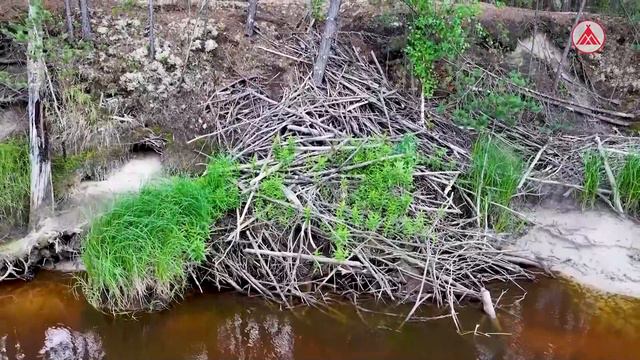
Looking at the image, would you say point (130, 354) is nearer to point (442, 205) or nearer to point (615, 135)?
point (442, 205)

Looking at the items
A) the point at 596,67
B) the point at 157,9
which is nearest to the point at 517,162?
the point at 596,67

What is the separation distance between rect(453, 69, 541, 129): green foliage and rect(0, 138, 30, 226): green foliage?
4670mm

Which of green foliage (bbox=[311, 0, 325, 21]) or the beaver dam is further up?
green foliage (bbox=[311, 0, 325, 21])

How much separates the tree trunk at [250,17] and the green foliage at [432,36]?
1864 millimetres

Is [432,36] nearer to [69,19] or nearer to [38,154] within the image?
[69,19]

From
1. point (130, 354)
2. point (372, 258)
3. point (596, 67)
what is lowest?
point (130, 354)

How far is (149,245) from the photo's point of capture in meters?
5.16

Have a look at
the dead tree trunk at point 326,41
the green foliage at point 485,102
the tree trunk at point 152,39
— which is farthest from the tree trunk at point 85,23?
the green foliage at point 485,102

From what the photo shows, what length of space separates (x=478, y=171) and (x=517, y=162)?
0.48 m

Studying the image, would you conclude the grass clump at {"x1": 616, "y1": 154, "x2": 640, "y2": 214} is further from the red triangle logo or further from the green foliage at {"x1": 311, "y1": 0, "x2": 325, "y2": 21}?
the green foliage at {"x1": 311, "y1": 0, "x2": 325, "y2": 21}

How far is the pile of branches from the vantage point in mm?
5523

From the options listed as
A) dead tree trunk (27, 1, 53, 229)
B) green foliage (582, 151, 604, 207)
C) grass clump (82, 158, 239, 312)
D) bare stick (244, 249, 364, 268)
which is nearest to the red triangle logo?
green foliage (582, 151, 604, 207)

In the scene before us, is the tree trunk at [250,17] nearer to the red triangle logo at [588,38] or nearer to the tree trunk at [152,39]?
the tree trunk at [152,39]

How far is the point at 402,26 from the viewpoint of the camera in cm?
788
